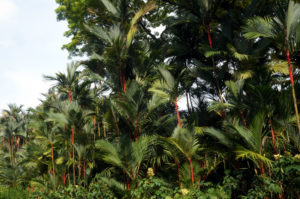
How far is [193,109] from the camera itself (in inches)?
268

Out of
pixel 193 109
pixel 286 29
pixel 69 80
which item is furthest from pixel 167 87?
pixel 69 80

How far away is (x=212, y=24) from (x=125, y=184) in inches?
217

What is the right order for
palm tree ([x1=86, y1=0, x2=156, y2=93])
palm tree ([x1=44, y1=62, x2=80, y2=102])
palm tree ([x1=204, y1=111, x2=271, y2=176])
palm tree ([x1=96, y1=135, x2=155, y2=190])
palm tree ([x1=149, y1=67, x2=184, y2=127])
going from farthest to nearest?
1. palm tree ([x1=44, y1=62, x2=80, y2=102])
2. palm tree ([x1=86, y1=0, x2=156, y2=93])
3. palm tree ([x1=149, y1=67, x2=184, y2=127])
4. palm tree ([x1=96, y1=135, x2=155, y2=190])
5. palm tree ([x1=204, y1=111, x2=271, y2=176])

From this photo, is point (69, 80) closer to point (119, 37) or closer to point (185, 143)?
point (119, 37)

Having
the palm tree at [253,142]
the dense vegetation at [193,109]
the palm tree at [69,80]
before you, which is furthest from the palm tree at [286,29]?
the palm tree at [69,80]

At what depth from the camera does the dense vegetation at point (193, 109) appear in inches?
165

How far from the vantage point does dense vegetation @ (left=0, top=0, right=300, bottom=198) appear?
418 cm

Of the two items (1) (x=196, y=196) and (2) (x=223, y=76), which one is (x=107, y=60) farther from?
(1) (x=196, y=196)

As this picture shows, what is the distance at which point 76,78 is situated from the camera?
24.9ft

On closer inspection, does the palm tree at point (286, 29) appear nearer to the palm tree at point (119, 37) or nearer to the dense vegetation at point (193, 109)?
the dense vegetation at point (193, 109)

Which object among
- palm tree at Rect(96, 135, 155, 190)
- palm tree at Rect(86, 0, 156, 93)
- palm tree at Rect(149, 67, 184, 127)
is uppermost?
palm tree at Rect(86, 0, 156, 93)

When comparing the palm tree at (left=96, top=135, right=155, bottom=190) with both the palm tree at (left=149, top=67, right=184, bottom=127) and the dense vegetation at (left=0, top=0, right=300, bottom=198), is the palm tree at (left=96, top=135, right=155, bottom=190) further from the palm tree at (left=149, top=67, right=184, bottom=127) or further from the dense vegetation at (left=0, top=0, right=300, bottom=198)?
the palm tree at (left=149, top=67, right=184, bottom=127)

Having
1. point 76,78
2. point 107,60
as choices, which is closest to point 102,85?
point 76,78

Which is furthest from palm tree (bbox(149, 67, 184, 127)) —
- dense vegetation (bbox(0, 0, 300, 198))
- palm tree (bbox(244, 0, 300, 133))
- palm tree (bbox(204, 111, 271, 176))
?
palm tree (bbox(244, 0, 300, 133))
